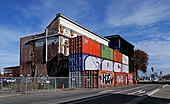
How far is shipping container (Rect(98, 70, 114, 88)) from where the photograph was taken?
124ft

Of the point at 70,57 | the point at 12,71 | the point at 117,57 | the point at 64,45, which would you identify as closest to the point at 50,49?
the point at 64,45

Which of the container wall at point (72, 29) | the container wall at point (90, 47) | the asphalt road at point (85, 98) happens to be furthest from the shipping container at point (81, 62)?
the asphalt road at point (85, 98)

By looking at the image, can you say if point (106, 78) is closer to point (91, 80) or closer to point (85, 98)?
point (91, 80)

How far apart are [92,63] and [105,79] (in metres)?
3.48

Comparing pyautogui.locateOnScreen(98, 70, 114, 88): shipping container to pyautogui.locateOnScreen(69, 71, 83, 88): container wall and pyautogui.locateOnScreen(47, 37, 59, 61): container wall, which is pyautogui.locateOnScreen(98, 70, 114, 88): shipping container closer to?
pyautogui.locateOnScreen(69, 71, 83, 88): container wall

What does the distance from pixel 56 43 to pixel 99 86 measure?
12.5 metres

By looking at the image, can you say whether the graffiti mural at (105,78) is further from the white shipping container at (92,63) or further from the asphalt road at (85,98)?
the asphalt road at (85,98)

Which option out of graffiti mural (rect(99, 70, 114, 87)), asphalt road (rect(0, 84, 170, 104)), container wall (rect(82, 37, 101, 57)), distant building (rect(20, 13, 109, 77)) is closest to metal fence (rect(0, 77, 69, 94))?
asphalt road (rect(0, 84, 170, 104))

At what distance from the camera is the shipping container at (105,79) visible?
124 feet

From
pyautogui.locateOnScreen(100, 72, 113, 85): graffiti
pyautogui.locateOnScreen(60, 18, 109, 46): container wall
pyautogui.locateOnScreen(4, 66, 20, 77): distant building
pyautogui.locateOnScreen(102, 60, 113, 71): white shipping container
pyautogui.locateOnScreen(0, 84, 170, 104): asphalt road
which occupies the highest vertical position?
pyautogui.locateOnScreen(60, 18, 109, 46): container wall

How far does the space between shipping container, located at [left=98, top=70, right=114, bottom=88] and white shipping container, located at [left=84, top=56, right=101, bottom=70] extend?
2437 mm


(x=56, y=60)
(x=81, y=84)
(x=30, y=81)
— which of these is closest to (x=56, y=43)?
(x=56, y=60)

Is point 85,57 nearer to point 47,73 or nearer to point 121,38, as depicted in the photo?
point 47,73

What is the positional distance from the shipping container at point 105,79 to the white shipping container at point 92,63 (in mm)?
2437
